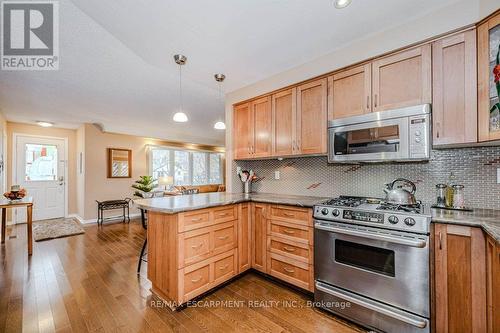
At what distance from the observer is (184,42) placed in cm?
211

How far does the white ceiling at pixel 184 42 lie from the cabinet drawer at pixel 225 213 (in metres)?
1.66

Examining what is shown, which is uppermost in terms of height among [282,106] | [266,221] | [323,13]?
[323,13]

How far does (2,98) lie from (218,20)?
4151 millimetres

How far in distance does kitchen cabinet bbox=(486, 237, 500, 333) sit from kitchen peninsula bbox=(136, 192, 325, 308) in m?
1.16

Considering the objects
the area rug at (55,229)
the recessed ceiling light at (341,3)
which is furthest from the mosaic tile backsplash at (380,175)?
the area rug at (55,229)

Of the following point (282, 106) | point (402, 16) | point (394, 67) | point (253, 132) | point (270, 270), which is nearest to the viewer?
point (402, 16)

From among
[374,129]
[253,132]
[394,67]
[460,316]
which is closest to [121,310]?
[253,132]

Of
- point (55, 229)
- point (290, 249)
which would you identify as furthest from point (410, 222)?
point (55, 229)

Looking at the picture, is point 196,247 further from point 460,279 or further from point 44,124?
point 44,124

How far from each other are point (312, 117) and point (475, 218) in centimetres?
157

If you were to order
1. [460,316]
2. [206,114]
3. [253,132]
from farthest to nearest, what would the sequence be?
[206,114], [253,132], [460,316]

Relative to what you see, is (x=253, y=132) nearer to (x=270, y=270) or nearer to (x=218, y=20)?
(x=218, y=20)

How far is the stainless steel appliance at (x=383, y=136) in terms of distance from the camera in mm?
1777

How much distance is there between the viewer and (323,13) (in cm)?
172
